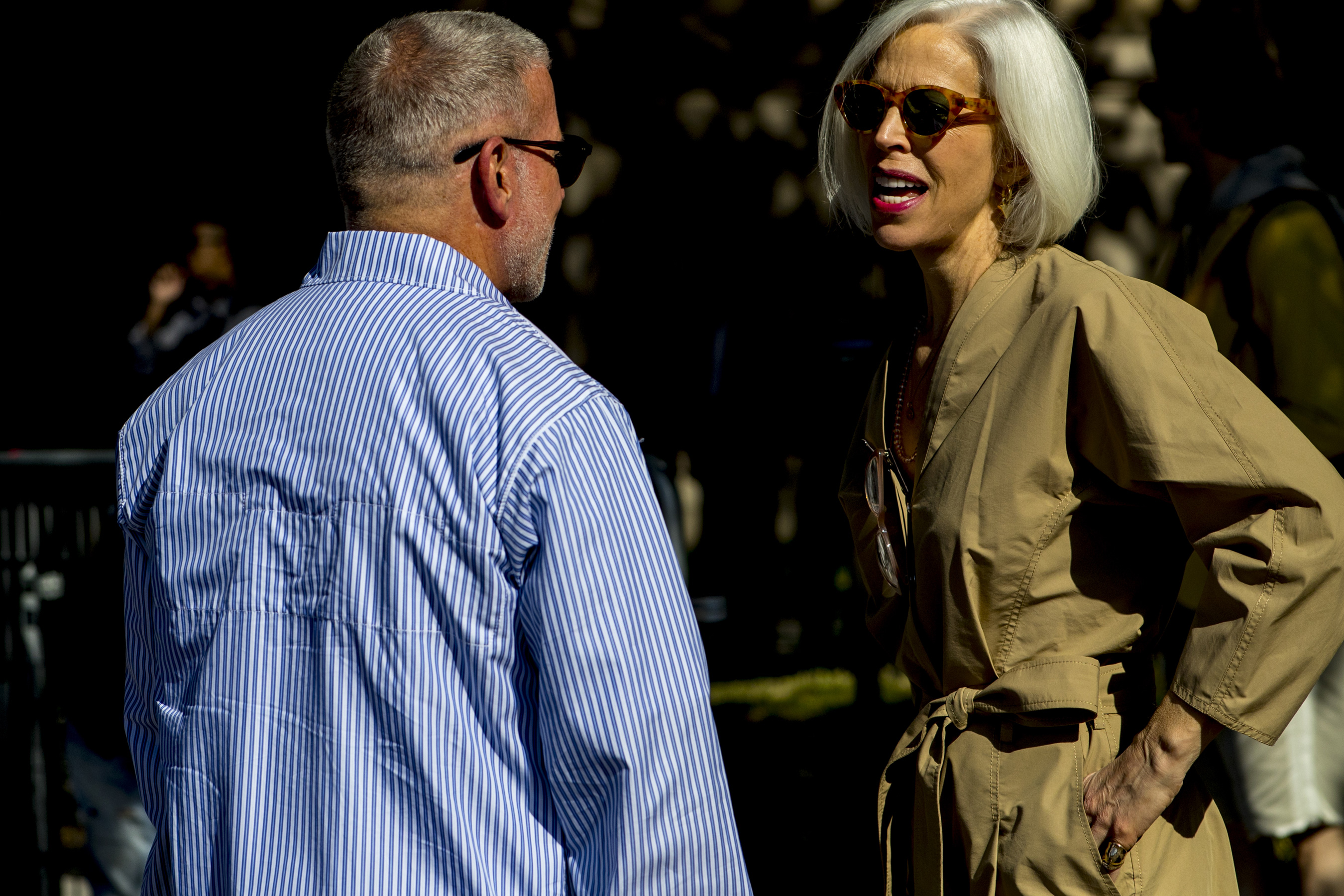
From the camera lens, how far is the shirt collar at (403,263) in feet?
5.28

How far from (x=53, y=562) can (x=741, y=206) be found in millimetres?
4255

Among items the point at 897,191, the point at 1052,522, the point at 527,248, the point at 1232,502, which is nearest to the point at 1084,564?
the point at 1052,522

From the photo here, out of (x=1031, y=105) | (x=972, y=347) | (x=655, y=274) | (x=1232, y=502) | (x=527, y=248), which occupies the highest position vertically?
(x=1031, y=105)

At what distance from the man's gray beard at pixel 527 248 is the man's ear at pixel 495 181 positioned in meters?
0.03

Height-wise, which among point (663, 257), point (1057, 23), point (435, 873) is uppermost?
point (1057, 23)

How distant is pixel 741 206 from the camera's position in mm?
6887

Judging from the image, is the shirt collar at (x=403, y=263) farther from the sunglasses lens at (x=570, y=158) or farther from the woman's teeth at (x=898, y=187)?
the woman's teeth at (x=898, y=187)

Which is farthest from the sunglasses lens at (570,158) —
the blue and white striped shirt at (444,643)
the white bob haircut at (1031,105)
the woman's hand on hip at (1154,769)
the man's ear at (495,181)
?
the woman's hand on hip at (1154,769)

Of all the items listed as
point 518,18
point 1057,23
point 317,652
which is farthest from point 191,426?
point 518,18

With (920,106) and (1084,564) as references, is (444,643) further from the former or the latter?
(920,106)

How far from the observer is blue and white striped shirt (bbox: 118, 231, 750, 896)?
143cm

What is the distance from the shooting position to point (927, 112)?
200 centimetres

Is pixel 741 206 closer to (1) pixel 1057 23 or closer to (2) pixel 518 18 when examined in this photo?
(2) pixel 518 18

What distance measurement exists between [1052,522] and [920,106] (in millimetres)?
696
